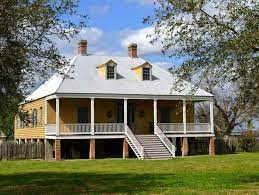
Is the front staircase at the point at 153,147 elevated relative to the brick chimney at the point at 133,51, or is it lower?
lower

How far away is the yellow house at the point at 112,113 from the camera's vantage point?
36562mm

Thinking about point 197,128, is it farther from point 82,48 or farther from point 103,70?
point 82,48

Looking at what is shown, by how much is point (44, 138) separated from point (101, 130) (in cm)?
518

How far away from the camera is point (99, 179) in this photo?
20.2 metres

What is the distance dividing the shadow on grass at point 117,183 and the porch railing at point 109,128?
15201 millimetres

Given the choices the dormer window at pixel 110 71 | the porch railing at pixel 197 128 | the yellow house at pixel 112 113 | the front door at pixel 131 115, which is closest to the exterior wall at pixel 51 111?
the yellow house at pixel 112 113

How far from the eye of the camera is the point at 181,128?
39.8 m

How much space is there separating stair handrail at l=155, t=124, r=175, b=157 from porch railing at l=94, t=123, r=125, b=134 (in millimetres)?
2627

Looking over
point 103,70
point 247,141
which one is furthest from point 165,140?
point 247,141

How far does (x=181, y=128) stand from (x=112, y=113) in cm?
536

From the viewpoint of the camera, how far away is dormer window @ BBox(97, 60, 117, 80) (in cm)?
4019

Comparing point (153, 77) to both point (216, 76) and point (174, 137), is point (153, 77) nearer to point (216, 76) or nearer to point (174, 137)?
point (174, 137)

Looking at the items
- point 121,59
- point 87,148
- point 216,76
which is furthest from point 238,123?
point 216,76

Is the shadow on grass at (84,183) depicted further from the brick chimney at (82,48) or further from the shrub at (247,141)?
the shrub at (247,141)
